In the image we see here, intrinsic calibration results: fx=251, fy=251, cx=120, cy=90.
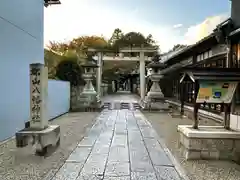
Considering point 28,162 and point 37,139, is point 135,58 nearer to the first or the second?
point 37,139

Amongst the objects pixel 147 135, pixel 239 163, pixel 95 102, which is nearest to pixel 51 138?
pixel 147 135

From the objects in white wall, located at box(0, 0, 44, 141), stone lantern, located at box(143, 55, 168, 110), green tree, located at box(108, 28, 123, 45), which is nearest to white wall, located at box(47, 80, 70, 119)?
white wall, located at box(0, 0, 44, 141)

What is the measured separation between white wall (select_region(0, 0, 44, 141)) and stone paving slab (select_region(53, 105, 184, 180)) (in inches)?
82.3

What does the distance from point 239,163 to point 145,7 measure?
11779mm

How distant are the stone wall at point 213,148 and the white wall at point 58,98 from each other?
6147 millimetres

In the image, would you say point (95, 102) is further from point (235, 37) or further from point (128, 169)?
point (128, 169)

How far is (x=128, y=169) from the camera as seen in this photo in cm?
437

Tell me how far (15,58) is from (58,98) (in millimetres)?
4766

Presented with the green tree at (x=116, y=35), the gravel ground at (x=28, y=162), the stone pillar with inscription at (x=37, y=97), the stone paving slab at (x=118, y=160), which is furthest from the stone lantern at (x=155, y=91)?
the green tree at (x=116, y=35)

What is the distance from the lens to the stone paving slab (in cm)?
411

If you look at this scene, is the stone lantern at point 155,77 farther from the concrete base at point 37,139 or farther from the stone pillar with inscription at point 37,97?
the concrete base at point 37,139

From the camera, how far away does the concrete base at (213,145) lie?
4.98 metres

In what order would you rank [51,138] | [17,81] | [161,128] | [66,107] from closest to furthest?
[51,138] → [17,81] → [161,128] → [66,107]

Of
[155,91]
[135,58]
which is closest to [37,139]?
[155,91]
